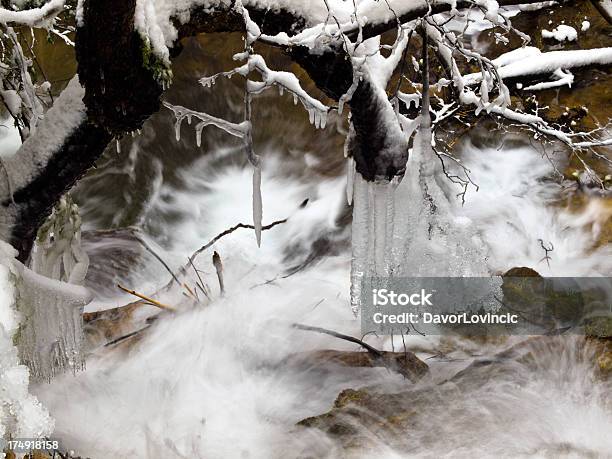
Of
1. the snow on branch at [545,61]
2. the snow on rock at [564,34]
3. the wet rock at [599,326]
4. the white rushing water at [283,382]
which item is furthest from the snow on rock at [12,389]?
the snow on rock at [564,34]

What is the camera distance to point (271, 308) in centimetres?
552

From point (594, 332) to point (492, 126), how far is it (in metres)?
4.11

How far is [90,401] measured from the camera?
4262mm

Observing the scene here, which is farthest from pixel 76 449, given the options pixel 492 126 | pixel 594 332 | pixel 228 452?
pixel 492 126

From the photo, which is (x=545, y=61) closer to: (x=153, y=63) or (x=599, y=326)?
(x=599, y=326)

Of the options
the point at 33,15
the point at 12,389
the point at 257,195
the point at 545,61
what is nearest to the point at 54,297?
the point at 12,389

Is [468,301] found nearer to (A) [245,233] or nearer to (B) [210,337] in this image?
(B) [210,337]

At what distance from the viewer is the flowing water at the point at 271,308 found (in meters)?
4.05

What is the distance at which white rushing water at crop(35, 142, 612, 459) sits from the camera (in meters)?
3.99

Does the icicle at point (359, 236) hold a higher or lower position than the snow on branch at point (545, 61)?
lower

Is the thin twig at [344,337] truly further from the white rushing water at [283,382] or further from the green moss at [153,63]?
the green moss at [153,63]

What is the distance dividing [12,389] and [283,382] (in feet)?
10.1

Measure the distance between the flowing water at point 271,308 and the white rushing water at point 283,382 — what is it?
14mm

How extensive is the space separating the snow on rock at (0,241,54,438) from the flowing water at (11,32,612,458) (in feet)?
6.78
